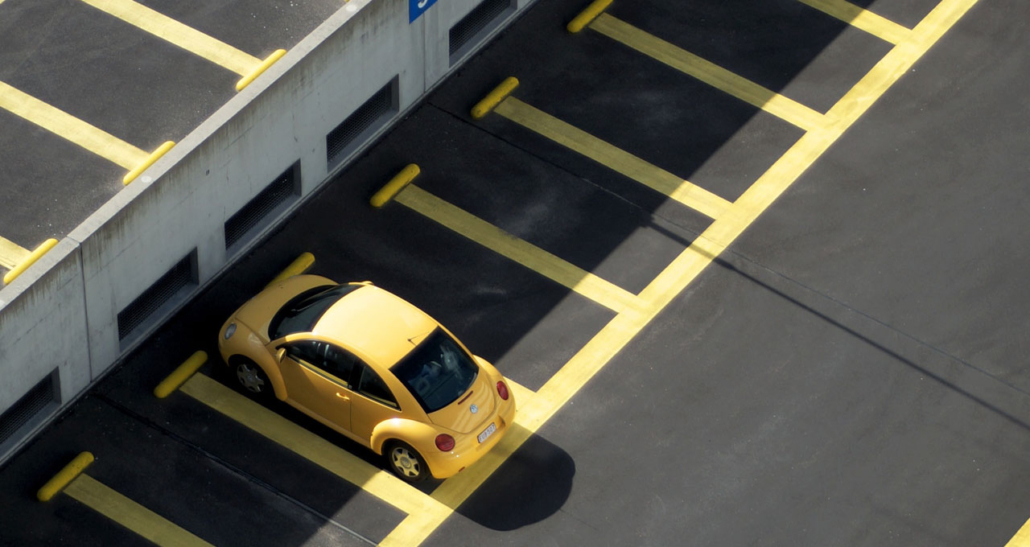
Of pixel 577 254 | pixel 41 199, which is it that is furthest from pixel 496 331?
pixel 41 199

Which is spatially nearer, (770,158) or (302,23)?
(302,23)

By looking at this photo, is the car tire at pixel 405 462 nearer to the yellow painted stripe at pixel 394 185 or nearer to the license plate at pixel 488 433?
the license plate at pixel 488 433

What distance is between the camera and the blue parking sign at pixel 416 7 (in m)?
25.2

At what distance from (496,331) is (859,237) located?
205 inches

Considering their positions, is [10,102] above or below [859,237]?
above

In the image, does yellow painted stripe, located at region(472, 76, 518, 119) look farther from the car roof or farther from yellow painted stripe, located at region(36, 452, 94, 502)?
yellow painted stripe, located at region(36, 452, 94, 502)

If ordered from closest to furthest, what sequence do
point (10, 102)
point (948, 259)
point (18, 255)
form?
point (18, 255) → point (10, 102) → point (948, 259)

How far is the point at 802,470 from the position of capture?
2239cm

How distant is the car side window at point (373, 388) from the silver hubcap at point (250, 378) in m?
1.59

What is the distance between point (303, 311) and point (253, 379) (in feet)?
3.46


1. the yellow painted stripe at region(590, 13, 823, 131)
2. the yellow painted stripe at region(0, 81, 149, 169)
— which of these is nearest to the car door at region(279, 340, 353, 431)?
the yellow painted stripe at region(0, 81, 149, 169)

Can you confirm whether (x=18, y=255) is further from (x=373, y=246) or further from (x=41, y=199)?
(x=373, y=246)

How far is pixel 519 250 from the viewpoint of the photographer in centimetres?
2467

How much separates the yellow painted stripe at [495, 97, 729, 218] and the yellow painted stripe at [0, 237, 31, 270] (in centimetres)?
762
